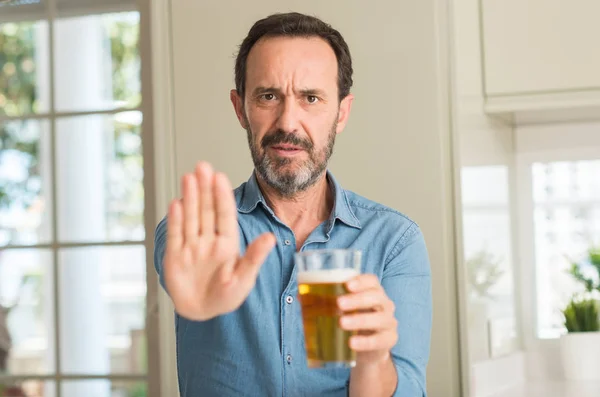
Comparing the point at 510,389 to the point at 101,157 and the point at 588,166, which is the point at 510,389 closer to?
the point at 588,166

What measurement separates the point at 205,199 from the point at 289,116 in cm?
56

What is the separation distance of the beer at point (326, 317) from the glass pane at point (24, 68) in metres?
2.24

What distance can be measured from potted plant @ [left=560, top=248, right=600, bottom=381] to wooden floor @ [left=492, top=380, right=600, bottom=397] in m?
0.07

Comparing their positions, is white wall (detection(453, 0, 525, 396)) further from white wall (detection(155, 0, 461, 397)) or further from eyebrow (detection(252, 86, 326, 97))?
eyebrow (detection(252, 86, 326, 97))

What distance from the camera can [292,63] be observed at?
1.82 m

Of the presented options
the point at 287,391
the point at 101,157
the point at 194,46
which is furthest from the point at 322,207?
the point at 101,157

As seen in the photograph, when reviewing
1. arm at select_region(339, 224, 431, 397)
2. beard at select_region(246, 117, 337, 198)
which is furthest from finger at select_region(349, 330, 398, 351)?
beard at select_region(246, 117, 337, 198)

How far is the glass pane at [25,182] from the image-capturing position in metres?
3.26

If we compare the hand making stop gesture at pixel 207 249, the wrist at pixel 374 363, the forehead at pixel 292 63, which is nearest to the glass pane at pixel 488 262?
the forehead at pixel 292 63

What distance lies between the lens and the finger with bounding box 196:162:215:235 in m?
1.23

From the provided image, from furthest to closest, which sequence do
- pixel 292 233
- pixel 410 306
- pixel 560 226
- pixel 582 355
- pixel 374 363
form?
pixel 560 226, pixel 582 355, pixel 292 233, pixel 410 306, pixel 374 363

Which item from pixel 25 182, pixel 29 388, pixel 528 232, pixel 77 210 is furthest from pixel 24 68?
pixel 528 232

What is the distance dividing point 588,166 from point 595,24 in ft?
2.16

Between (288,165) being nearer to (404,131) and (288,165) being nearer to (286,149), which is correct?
(286,149)
